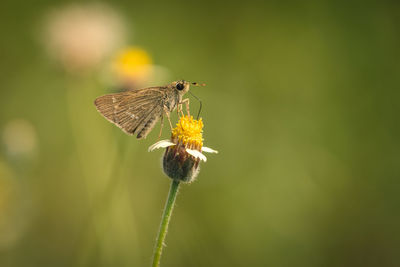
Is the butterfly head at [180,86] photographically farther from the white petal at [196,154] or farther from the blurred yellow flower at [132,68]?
the blurred yellow flower at [132,68]

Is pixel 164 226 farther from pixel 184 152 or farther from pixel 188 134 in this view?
pixel 188 134

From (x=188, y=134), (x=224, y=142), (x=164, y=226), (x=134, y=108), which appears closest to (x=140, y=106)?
(x=134, y=108)

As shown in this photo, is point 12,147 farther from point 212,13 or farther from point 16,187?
point 212,13

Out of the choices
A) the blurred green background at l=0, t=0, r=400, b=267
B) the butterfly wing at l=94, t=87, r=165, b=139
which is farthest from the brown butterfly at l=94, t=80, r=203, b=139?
the blurred green background at l=0, t=0, r=400, b=267

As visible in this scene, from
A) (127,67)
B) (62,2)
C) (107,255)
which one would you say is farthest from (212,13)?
(107,255)

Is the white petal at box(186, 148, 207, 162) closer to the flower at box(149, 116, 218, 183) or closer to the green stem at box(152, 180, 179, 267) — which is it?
the flower at box(149, 116, 218, 183)

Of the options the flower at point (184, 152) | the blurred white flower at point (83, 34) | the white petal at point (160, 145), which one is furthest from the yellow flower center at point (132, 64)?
the white petal at point (160, 145)
